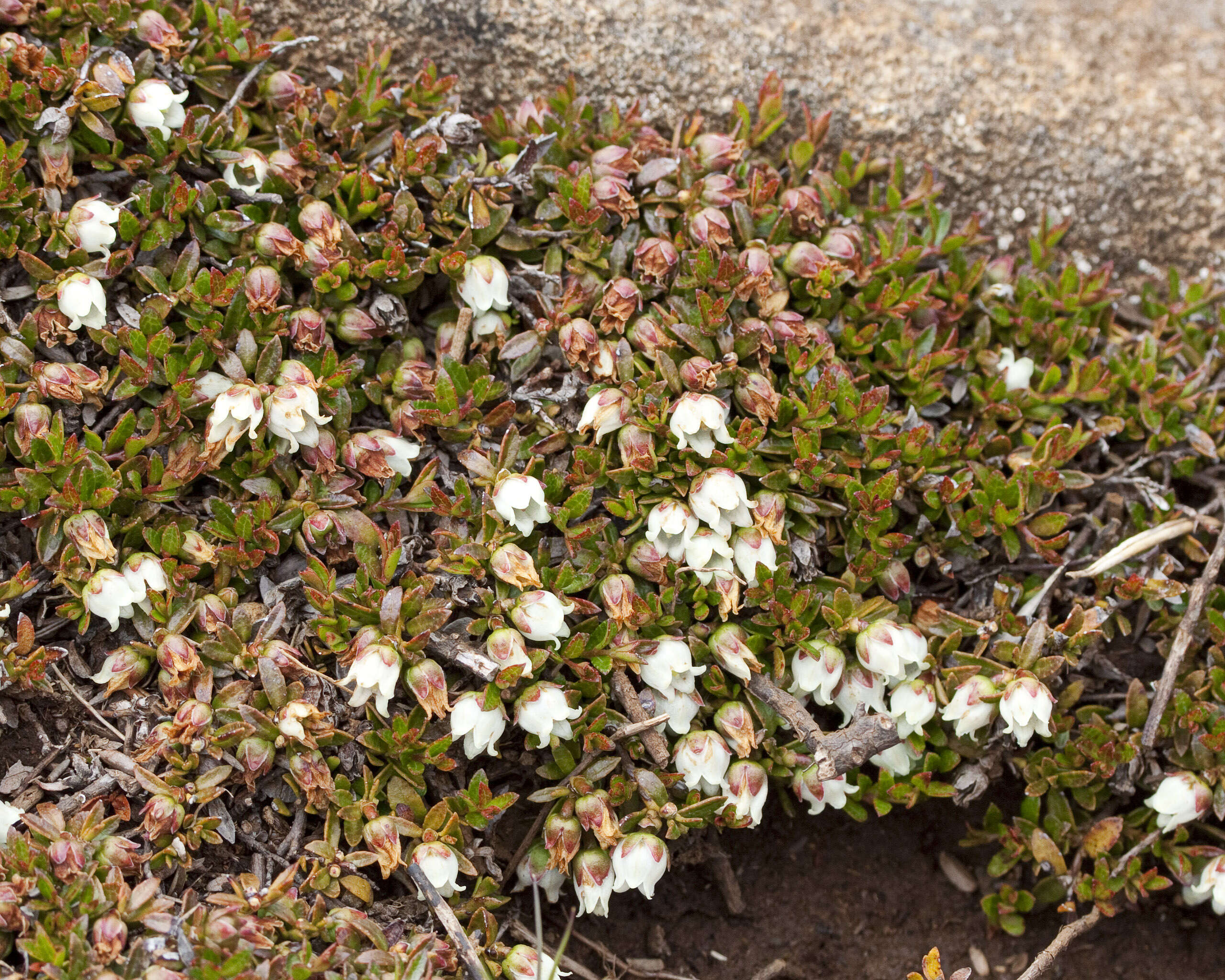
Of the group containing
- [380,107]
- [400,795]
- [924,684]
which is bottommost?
[400,795]

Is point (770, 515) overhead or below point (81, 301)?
below

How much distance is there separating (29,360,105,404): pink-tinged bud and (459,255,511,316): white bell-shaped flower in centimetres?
96

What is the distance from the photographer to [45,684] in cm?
254

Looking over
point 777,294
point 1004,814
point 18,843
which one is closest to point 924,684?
point 1004,814

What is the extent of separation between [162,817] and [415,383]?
3.96ft

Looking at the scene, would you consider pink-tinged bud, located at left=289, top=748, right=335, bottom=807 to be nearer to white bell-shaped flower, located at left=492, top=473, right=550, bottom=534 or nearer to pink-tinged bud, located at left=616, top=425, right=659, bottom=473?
white bell-shaped flower, located at left=492, top=473, right=550, bottom=534

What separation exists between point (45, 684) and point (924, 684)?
85.9 inches

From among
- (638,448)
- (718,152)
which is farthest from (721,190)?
(638,448)

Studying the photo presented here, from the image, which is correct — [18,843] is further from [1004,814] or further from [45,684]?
[1004,814]

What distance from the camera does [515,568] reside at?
8.40ft

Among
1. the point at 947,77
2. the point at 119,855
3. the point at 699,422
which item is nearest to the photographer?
the point at 119,855

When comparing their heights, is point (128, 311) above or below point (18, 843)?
above

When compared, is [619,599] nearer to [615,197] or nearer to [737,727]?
[737,727]

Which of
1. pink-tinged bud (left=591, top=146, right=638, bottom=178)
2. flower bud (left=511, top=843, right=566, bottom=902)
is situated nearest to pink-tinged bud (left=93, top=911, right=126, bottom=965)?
flower bud (left=511, top=843, right=566, bottom=902)
